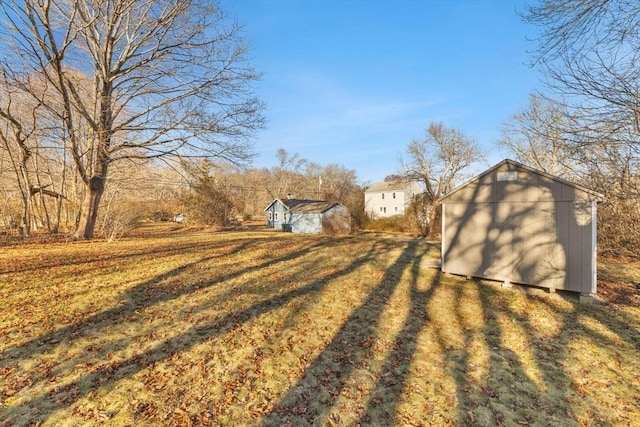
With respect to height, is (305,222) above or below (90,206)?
below

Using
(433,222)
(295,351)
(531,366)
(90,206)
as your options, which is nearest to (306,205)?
(433,222)

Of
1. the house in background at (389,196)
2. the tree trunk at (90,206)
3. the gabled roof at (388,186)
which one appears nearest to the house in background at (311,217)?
the house in background at (389,196)

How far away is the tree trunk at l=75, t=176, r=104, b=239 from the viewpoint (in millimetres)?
11055

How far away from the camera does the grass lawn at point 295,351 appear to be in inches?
122

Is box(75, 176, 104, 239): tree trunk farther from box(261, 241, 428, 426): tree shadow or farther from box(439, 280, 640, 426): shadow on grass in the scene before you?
box(439, 280, 640, 426): shadow on grass

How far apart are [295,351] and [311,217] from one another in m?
24.4

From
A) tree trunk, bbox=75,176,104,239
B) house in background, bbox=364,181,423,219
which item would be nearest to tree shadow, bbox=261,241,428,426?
tree trunk, bbox=75,176,104,239

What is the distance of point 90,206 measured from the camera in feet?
37.1

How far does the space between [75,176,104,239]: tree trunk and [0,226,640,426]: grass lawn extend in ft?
13.8

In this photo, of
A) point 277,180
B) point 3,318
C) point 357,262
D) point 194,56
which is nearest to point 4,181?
point 194,56

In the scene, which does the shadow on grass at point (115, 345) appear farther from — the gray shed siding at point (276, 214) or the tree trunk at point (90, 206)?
the gray shed siding at point (276, 214)

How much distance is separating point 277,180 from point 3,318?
4687cm

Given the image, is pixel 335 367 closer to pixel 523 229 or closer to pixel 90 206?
pixel 523 229

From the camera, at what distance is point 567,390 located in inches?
144
